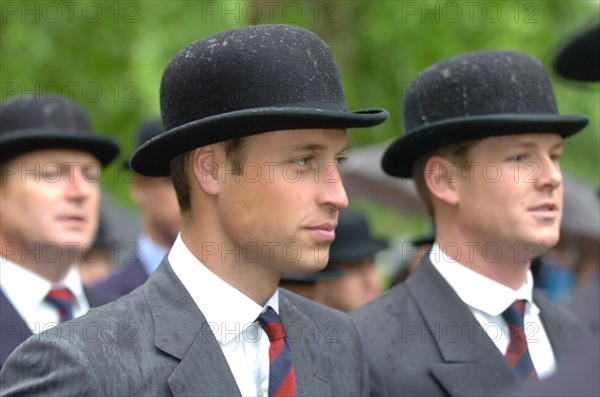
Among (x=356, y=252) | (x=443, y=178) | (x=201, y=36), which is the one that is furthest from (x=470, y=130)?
(x=201, y=36)

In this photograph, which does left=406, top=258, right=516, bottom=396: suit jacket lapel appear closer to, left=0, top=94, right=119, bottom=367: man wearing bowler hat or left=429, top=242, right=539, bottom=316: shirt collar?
left=429, top=242, right=539, bottom=316: shirt collar

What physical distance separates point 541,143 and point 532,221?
331 millimetres

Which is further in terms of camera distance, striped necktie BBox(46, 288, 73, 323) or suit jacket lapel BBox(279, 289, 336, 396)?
striped necktie BBox(46, 288, 73, 323)

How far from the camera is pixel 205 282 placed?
359cm

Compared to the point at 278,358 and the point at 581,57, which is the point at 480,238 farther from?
the point at 581,57

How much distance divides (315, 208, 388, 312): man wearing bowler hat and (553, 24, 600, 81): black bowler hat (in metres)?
3.79

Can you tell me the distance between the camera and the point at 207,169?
3.70 m

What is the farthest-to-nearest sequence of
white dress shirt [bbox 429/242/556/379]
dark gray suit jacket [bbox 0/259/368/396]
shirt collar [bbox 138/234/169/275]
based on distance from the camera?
shirt collar [bbox 138/234/169/275] → white dress shirt [bbox 429/242/556/379] → dark gray suit jacket [bbox 0/259/368/396]

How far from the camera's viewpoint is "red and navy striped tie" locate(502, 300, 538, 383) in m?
4.20

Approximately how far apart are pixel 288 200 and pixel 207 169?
0.34 meters

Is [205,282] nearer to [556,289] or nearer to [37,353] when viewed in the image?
[37,353]

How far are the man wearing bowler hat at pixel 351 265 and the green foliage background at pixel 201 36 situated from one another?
13.8 ft

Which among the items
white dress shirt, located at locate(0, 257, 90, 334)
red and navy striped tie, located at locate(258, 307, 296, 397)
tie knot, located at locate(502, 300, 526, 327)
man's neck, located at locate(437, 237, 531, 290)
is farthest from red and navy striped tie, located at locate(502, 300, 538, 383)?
white dress shirt, located at locate(0, 257, 90, 334)

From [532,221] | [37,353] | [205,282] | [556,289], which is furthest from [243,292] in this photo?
[556,289]
